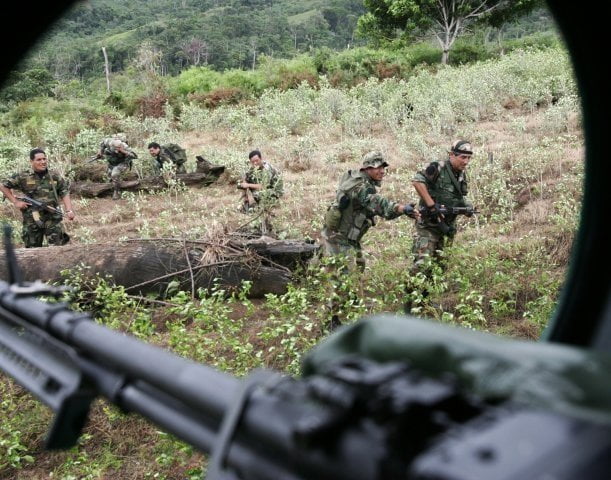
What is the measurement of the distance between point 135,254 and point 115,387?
18.2ft

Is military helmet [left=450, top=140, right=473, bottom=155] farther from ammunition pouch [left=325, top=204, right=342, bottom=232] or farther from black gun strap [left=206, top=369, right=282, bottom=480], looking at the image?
black gun strap [left=206, top=369, right=282, bottom=480]

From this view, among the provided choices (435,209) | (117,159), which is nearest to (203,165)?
(117,159)

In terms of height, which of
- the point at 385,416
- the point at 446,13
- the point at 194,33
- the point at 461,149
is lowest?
the point at 461,149

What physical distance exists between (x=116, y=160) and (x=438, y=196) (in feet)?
34.1

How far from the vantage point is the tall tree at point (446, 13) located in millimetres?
27094

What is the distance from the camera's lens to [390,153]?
1358cm

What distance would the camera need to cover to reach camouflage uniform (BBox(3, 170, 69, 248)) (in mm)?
8977

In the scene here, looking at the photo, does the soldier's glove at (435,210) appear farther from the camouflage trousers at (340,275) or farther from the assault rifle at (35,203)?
the assault rifle at (35,203)

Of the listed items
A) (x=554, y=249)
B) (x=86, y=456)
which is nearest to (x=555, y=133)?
(x=554, y=249)

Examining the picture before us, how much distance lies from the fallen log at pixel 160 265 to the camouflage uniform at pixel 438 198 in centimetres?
160

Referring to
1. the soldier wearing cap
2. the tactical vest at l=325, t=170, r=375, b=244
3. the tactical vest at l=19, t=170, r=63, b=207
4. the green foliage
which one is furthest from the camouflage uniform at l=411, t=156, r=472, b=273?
the green foliage

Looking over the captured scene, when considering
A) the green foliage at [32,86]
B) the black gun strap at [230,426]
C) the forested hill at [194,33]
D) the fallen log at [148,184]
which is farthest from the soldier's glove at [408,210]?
the forested hill at [194,33]

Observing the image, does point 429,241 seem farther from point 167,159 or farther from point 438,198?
point 167,159

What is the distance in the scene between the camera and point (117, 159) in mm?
14906
